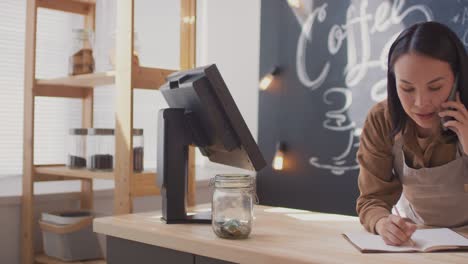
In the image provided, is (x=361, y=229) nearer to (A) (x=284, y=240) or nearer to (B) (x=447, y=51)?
(A) (x=284, y=240)

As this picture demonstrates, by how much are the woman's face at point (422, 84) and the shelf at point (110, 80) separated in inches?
45.1

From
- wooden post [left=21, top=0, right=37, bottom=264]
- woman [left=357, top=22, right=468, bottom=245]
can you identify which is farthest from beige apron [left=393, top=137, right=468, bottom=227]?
wooden post [left=21, top=0, right=37, bottom=264]

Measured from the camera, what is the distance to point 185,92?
1.60 meters

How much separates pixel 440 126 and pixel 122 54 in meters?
1.24

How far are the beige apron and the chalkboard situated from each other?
1.52 metres

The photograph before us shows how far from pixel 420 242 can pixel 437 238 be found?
47 millimetres

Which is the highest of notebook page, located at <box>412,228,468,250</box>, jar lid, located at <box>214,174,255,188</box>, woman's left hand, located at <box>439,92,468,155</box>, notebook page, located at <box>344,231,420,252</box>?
woman's left hand, located at <box>439,92,468,155</box>

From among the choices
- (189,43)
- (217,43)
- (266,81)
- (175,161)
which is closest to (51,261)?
(189,43)

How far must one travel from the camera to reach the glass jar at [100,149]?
8.28 ft

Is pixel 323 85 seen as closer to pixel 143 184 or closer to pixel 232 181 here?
pixel 143 184

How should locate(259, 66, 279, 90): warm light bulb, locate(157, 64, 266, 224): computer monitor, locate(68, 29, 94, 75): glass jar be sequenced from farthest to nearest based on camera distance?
locate(259, 66, 279, 90): warm light bulb
locate(68, 29, 94, 75): glass jar
locate(157, 64, 266, 224): computer monitor

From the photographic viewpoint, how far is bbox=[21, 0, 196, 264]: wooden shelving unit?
2.19 m

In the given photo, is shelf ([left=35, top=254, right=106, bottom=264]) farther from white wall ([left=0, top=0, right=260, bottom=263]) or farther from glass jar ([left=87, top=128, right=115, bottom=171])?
white wall ([left=0, top=0, right=260, bottom=263])

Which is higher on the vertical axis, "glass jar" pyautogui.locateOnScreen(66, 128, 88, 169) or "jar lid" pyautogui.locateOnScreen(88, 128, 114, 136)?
"jar lid" pyautogui.locateOnScreen(88, 128, 114, 136)
